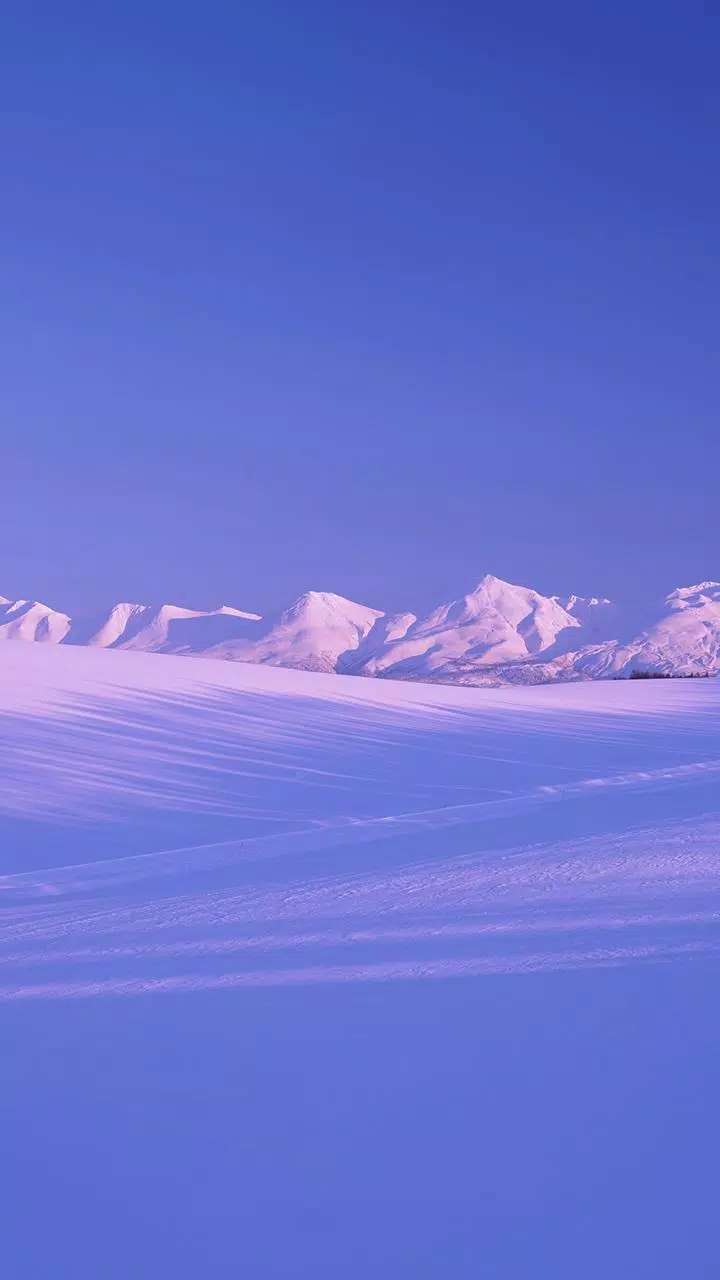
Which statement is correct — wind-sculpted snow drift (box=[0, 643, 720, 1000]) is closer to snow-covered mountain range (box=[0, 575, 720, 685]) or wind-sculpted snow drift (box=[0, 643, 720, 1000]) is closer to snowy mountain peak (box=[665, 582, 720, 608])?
snow-covered mountain range (box=[0, 575, 720, 685])

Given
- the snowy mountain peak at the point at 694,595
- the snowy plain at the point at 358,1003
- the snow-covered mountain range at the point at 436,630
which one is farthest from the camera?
the snowy mountain peak at the point at 694,595

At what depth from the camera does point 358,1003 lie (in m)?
3.83

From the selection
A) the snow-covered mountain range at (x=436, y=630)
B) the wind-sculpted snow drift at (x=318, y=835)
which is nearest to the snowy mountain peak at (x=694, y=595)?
the snow-covered mountain range at (x=436, y=630)

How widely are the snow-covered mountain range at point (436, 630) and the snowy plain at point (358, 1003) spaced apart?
79351 millimetres

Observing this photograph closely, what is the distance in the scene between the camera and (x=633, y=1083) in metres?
3.15

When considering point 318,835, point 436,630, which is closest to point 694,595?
point 436,630

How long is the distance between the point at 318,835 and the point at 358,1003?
11.7 ft

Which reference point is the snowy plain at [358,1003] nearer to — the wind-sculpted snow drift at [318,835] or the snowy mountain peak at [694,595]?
the wind-sculpted snow drift at [318,835]

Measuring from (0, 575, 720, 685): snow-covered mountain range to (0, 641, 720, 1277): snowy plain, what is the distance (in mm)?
79351

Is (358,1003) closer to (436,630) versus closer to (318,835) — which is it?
(318,835)

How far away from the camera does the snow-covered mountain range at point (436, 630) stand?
101 m

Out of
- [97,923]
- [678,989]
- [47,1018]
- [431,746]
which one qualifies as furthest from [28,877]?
[431,746]

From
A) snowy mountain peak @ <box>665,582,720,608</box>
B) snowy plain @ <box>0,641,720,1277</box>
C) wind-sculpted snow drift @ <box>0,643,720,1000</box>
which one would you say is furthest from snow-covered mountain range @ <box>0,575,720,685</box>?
snowy plain @ <box>0,641,720,1277</box>

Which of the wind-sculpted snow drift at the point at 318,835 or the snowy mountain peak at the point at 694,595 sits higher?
the snowy mountain peak at the point at 694,595
